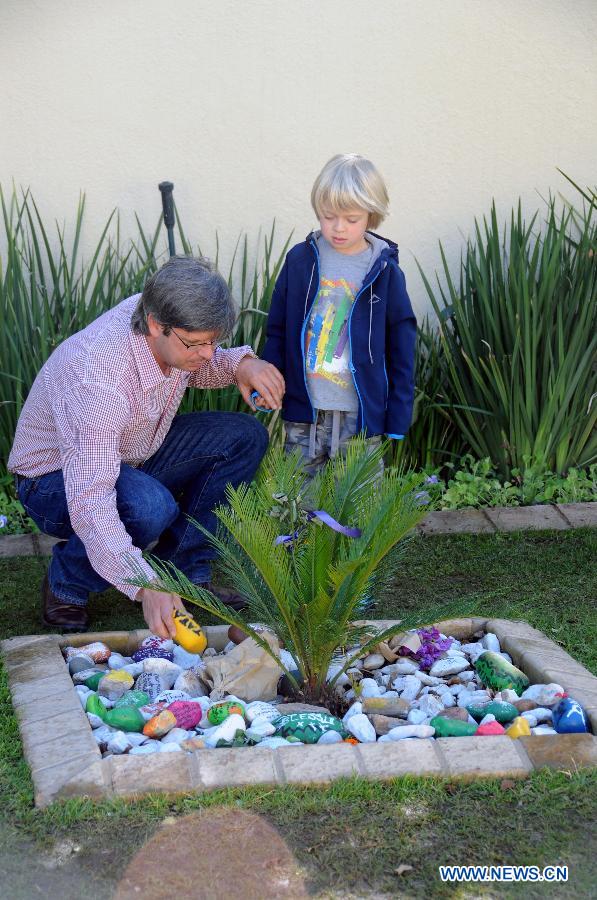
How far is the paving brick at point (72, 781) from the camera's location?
2234 mm

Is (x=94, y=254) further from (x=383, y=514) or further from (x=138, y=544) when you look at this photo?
(x=383, y=514)

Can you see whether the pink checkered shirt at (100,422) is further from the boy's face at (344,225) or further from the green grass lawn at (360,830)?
the boy's face at (344,225)

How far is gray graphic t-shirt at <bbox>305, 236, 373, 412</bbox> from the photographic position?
362cm

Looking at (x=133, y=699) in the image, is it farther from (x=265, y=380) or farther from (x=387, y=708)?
(x=265, y=380)

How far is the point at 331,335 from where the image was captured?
11.9 ft

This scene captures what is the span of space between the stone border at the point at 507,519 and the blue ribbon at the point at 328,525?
1739 mm

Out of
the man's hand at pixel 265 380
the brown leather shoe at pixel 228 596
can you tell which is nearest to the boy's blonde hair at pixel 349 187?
the man's hand at pixel 265 380

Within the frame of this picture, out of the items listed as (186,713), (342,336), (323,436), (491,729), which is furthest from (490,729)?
(342,336)

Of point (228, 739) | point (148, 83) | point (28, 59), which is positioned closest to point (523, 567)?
point (228, 739)

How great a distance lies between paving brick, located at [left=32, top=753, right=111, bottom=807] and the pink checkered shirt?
20.6 inches

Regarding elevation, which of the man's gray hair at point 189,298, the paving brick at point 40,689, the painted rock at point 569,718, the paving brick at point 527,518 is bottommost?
the paving brick at point 527,518

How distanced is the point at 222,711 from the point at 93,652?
1.83ft

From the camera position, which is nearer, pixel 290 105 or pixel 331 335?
pixel 331 335

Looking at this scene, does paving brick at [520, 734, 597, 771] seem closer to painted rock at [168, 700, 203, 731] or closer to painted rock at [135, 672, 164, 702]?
painted rock at [168, 700, 203, 731]
